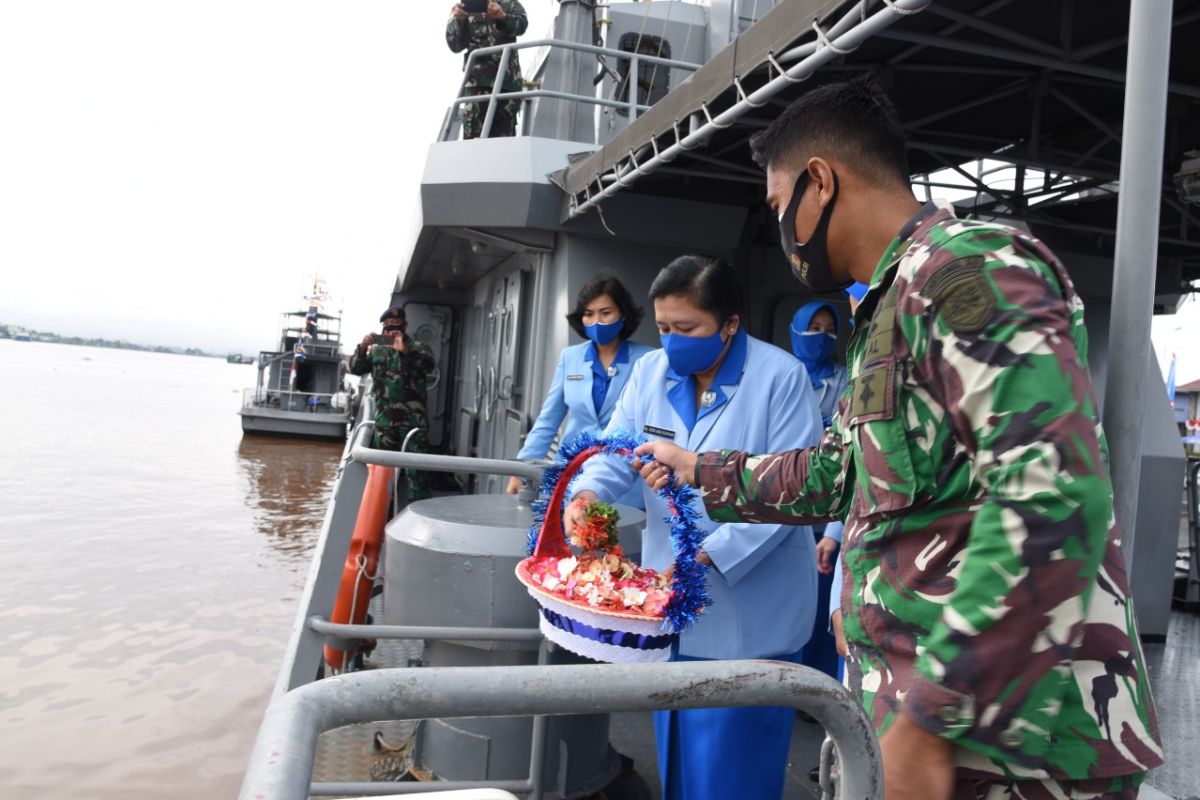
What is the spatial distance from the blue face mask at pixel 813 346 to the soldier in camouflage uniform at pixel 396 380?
472 centimetres

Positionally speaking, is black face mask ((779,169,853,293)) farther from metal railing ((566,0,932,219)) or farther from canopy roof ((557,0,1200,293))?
canopy roof ((557,0,1200,293))

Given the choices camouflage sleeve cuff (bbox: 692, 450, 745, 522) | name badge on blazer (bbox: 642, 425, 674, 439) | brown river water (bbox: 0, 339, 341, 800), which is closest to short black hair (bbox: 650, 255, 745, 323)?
name badge on blazer (bbox: 642, 425, 674, 439)

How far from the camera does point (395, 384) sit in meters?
8.22

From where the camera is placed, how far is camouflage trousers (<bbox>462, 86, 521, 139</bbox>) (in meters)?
7.95

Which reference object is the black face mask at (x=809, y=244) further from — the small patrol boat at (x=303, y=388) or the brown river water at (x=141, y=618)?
the small patrol boat at (x=303, y=388)

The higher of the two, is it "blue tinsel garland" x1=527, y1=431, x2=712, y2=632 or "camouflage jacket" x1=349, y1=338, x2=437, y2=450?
"camouflage jacket" x1=349, y1=338, x2=437, y2=450

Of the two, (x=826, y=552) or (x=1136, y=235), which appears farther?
(x=826, y=552)

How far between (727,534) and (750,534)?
6 centimetres

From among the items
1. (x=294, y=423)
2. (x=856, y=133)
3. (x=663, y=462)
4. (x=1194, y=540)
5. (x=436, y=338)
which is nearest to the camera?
(x=856, y=133)

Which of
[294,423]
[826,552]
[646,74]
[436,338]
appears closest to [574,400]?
[826,552]

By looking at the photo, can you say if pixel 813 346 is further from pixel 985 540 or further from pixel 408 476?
pixel 408 476

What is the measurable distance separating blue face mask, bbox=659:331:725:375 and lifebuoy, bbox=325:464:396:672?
6.53 feet

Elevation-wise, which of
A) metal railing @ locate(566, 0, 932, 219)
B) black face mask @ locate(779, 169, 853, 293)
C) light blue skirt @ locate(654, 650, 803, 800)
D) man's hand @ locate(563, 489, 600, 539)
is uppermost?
metal railing @ locate(566, 0, 932, 219)

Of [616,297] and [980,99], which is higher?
[980,99]
